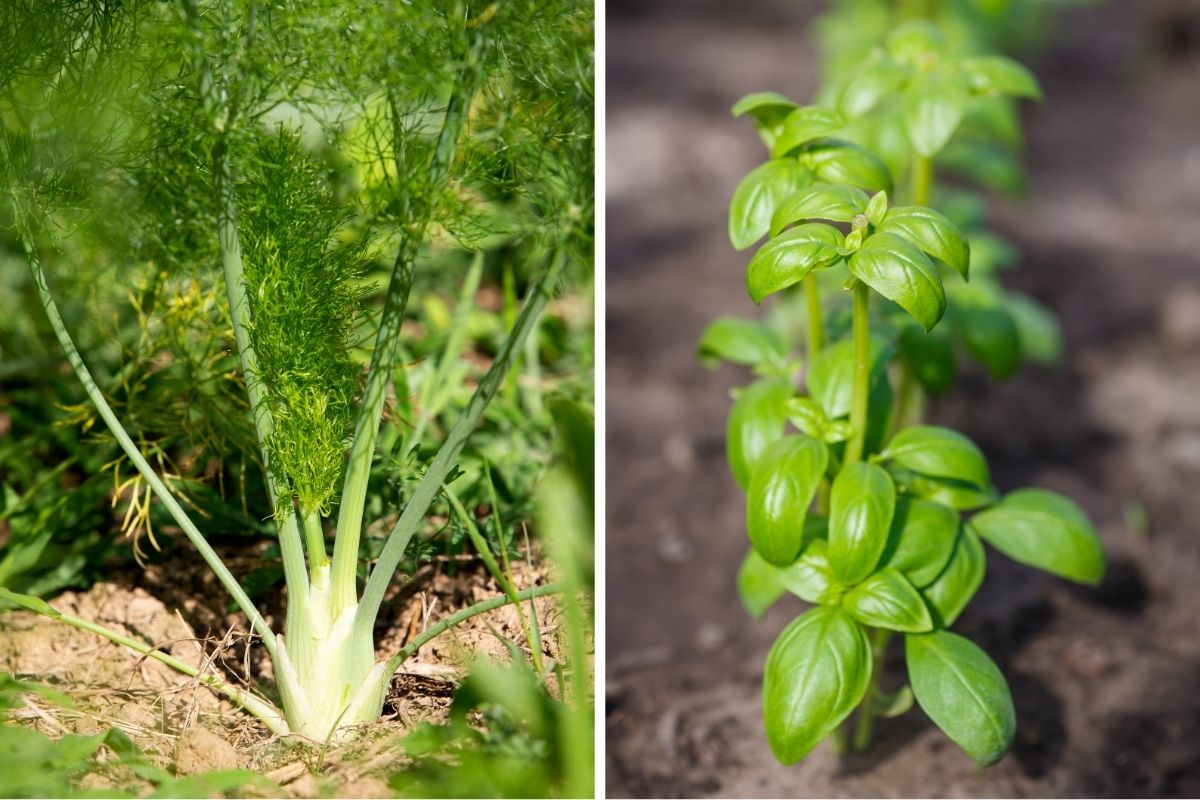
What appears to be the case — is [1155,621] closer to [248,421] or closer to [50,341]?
[248,421]

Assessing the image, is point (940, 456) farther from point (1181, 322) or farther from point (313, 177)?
point (1181, 322)

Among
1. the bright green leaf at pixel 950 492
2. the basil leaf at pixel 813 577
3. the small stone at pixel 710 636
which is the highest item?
the bright green leaf at pixel 950 492

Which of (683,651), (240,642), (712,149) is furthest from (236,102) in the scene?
(712,149)

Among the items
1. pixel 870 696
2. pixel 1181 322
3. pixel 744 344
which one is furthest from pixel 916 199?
pixel 1181 322

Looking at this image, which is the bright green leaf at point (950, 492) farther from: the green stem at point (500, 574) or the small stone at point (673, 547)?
the small stone at point (673, 547)

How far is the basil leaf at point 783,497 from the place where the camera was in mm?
1185

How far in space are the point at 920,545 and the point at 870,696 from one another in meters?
0.31

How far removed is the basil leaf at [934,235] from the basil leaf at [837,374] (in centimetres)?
23

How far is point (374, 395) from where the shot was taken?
118 cm

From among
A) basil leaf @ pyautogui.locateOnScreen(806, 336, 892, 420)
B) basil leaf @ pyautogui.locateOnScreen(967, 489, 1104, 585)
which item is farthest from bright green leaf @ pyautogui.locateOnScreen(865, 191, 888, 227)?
basil leaf @ pyautogui.locateOnScreen(967, 489, 1104, 585)

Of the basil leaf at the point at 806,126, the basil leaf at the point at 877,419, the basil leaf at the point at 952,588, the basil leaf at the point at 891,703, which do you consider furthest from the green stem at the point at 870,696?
the basil leaf at the point at 806,126

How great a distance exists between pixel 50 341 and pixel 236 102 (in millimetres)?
872

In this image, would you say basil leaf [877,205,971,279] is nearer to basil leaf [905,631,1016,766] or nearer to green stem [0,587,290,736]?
basil leaf [905,631,1016,766]

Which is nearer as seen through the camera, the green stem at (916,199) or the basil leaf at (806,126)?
the basil leaf at (806,126)
